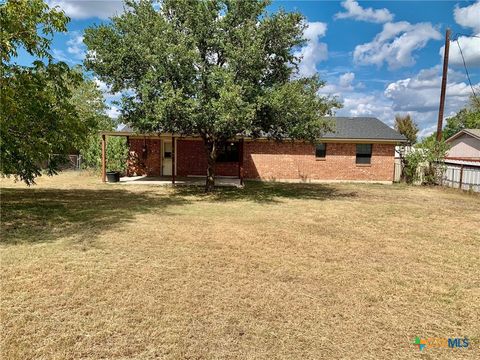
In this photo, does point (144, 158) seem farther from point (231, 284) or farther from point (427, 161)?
point (231, 284)

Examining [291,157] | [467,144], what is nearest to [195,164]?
[291,157]

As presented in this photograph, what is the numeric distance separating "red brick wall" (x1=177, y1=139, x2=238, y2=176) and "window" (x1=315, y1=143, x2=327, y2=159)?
15.6 ft

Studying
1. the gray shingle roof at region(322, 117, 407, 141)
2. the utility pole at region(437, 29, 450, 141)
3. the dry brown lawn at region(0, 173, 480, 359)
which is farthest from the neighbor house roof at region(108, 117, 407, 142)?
the dry brown lawn at region(0, 173, 480, 359)

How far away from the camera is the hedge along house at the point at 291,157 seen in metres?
19.5

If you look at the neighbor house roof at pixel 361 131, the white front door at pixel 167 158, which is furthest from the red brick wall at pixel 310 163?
the white front door at pixel 167 158

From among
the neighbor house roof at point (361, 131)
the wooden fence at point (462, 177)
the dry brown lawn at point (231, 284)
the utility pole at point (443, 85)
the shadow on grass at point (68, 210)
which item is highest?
the utility pole at point (443, 85)

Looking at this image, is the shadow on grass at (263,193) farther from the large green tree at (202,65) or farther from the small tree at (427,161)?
the small tree at (427,161)

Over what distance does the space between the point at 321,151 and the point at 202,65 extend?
10231 millimetres

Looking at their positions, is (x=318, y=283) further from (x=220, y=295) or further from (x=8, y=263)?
(x=8, y=263)

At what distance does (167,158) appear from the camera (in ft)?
66.5

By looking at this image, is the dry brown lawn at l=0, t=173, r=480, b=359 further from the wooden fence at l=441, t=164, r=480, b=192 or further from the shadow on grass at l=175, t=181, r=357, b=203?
the wooden fence at l=441, t=164, r=480, b=192

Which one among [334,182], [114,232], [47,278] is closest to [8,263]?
[47,278]

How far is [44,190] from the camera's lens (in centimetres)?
1383

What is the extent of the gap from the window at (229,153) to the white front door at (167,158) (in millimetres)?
2968
